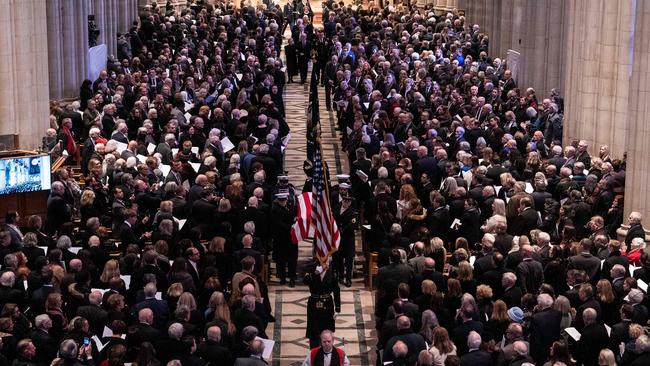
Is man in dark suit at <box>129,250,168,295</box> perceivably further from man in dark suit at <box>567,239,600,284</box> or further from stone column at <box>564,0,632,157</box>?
stone column at <box>564,0,632,157</box>

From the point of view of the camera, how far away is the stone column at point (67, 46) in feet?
142

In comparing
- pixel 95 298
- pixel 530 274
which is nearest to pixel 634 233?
pixel 530 274

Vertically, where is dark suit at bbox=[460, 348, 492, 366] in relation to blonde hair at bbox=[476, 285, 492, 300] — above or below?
below

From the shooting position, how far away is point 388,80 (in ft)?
137

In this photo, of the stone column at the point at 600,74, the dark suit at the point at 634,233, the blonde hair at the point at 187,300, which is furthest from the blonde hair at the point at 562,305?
the stone column at the point at 600,74

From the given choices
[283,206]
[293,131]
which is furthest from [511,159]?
[293,131]

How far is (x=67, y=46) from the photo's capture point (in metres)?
44.3

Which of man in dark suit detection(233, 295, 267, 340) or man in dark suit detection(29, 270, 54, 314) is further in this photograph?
man in dark suit detection(29, 270, 54, 314)

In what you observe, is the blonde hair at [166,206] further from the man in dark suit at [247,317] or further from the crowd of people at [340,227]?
the man in dark suit at [247,317]

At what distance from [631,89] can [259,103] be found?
1275cm

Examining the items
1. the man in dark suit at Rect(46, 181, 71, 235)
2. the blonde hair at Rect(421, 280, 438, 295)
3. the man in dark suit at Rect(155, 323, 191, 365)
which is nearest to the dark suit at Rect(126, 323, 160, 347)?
the man in dark suit at Rect(155, 323, 191, 365)

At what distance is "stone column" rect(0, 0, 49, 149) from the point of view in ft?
111

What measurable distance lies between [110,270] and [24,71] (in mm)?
12712

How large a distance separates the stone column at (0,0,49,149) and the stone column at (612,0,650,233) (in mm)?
13193
